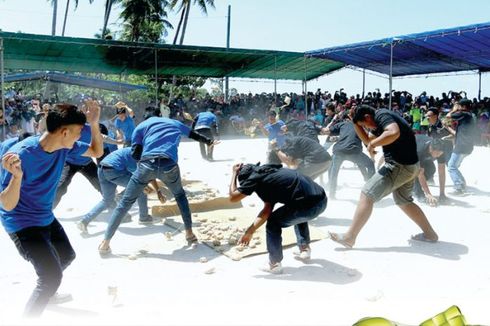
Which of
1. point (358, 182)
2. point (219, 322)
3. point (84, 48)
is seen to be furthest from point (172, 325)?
point (84, 48)

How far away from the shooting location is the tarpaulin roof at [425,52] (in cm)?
1553

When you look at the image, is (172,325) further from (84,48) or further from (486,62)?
(486,62)

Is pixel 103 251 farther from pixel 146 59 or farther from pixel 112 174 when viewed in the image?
pixel 146 59

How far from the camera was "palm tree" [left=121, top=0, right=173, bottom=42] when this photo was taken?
1222 inches

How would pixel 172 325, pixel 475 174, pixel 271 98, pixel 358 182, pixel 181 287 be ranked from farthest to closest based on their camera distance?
pixel 271 98, pixel 475 174, pixel 358 182, pixel 181 287, pixel 172 325

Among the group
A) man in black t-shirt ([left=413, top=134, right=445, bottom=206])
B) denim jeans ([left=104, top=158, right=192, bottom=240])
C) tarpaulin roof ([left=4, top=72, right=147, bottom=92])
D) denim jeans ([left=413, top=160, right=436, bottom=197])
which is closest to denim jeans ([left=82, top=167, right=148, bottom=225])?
denim jeans ([left=104, top=158, right=192, bottom=240])

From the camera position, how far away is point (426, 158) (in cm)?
724

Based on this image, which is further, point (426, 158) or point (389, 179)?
point (426, 158)

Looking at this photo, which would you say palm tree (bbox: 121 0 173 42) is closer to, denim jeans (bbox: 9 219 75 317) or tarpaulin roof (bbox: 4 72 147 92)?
tarpaulin roof (bbox: 4 72 147 92)

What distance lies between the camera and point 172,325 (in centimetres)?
327

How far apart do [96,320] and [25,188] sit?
1143 mm

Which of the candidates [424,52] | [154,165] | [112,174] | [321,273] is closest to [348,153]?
[321,273]

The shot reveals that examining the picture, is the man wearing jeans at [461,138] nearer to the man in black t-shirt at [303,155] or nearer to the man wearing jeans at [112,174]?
the man in black t-shirt at [303,155]

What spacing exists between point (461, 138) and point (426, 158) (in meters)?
0.97
